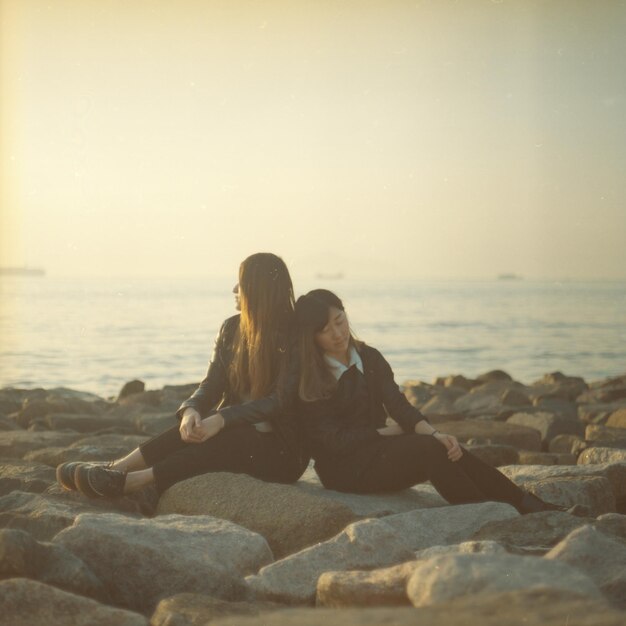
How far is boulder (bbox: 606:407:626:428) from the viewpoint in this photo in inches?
428

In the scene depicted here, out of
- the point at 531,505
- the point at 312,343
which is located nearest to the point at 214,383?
the point at 312,343

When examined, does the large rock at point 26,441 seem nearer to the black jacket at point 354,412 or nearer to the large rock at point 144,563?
the black jacket at point 354,412

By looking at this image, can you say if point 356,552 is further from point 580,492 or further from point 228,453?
point 580,492

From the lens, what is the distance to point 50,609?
3.69 metres

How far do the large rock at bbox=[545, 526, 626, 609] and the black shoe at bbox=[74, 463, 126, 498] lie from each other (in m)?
2.74

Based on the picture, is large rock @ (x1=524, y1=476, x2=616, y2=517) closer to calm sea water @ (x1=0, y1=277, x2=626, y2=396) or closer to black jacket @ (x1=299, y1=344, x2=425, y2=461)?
black jacket @ (x1=299, y1=344, x2=425, y2=461)

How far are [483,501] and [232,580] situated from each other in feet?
6.75

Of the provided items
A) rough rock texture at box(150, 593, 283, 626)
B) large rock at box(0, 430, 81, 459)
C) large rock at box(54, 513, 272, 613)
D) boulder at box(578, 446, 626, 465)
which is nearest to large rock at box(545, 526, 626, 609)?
rough rock texture at box(150, 593, 283, 626)

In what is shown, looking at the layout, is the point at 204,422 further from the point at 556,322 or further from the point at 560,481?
the point at 556,322

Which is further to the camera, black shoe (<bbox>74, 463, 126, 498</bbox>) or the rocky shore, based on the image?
black shoe (<bbox>74, 463, 126, 498</bbox>)

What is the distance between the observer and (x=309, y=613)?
3.30 meters

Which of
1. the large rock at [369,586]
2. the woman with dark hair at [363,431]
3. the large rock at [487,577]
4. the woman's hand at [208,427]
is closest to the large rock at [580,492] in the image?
the woman with dark hair at [363,431]

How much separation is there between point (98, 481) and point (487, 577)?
125 inches

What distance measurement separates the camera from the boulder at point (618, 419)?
1086 cm
